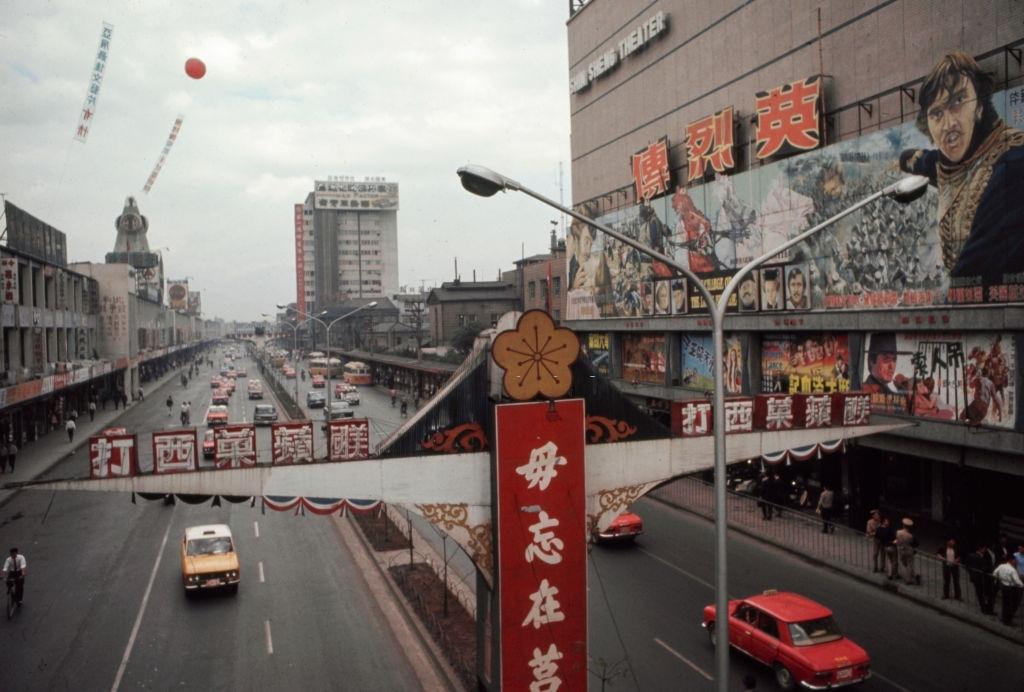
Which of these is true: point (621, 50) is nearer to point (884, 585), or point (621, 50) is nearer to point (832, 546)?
point (832, 546)

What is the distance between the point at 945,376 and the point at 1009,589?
289 inches

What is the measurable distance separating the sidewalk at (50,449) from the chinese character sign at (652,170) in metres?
31.5

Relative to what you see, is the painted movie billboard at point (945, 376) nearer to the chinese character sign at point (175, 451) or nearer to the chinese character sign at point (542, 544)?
the chinese character sign at point (542, 544)

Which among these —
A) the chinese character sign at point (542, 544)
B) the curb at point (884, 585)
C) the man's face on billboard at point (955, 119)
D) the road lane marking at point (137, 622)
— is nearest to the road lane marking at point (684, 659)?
the chinese character sign at point (542, 544)

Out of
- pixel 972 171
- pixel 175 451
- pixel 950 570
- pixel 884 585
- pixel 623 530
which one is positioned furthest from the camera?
pixel 623 530

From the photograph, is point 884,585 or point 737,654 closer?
point 737,654

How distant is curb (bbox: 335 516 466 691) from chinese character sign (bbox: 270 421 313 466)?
5926mm

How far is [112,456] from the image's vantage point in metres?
11.2

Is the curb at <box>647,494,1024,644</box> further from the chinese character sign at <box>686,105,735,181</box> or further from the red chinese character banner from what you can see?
the chinese character sign at <box>686,105,735,181</box>

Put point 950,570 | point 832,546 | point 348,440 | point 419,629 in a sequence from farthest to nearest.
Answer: point 832,546, point 950,570, point 419,629, point 348,440

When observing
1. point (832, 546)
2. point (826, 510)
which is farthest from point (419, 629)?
point (826, 510)

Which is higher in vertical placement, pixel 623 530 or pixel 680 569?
pixel 623 530

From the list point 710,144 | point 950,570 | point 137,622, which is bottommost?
point 137,622

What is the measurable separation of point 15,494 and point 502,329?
Result: 3239cm
